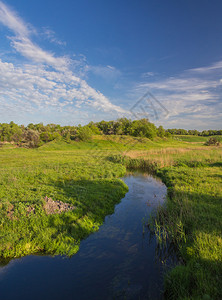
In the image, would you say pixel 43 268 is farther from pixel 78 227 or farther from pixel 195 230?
pixel 195 230

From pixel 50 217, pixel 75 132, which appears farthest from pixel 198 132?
pixel 50 217

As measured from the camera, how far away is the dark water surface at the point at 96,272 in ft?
17.5

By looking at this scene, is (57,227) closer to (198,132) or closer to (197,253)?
(197,253)

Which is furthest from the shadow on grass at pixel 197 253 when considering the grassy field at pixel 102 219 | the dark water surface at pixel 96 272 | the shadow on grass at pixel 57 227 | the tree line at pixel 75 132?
the tree line at pixel 75 132

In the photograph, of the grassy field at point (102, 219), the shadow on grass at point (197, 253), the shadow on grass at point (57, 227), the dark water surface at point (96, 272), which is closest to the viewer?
the shadow on grass at point (197, 253)

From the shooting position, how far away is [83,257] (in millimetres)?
6969

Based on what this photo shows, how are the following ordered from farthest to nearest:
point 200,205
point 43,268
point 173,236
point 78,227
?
point 200,205 → point 78,227 → point 173,236 → point 43,268

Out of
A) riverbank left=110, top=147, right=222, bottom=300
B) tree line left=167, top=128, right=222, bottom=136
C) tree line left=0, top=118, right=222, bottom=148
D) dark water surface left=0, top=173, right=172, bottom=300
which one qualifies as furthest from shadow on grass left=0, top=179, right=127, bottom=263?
tree line left=167, top=128, right=222, bottom=136

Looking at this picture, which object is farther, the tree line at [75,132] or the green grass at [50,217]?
the tree line at [75,132]

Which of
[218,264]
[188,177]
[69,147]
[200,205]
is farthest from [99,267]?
[69,147]

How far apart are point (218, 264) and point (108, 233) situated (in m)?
5.08

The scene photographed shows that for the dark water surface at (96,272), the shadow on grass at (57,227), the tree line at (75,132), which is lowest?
the dark water surface at (96,272)

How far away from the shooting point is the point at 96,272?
616 cm

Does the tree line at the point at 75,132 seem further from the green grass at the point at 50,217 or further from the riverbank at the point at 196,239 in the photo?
the riverbank at the point at 196,239
